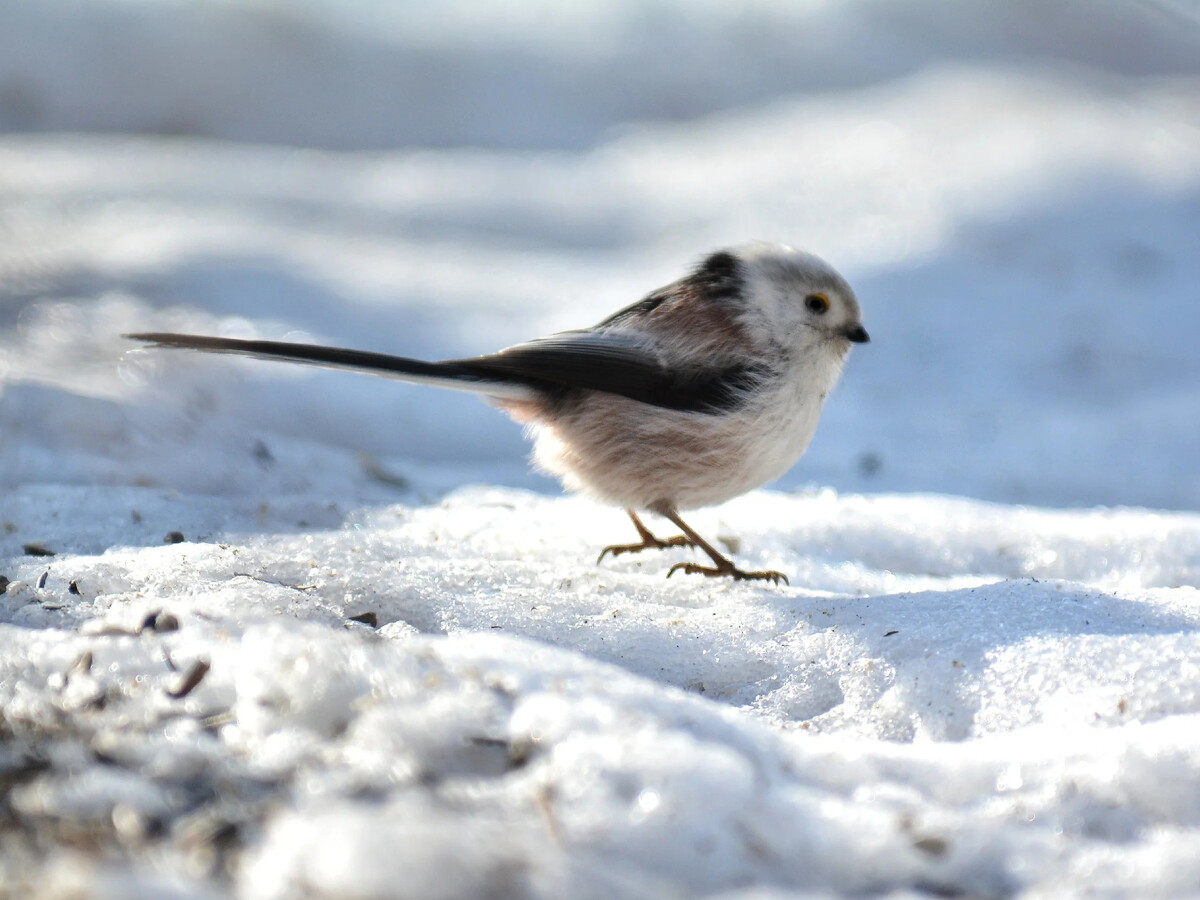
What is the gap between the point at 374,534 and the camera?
3.54 m

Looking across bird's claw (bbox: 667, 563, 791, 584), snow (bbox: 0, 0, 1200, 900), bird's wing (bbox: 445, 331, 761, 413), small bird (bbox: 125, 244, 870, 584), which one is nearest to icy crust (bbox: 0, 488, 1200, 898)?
snow (bbox: 0, 0, 1200, 900)

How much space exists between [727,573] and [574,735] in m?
1.70

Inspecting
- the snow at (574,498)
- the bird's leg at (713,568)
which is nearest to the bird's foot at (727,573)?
the bird's leg at (713,568)

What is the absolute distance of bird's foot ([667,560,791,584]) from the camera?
11.4 ft

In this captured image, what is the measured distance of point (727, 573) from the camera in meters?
3.51

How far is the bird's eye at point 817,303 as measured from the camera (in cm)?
362

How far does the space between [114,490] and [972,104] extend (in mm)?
6840

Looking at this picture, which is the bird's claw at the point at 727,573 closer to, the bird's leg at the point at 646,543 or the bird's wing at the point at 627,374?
the bird's leg at the point at 646,543

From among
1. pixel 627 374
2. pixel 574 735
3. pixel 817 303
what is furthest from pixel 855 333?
pixel 574 735

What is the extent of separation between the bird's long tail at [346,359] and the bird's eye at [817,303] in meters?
1.02

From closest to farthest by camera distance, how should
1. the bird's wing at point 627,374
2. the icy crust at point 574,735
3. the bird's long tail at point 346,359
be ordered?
the icy crust at point 574,735
the bird's long tail at point 346,359
the bird's wing at point 627,374

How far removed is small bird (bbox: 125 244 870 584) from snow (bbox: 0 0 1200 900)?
327 mm

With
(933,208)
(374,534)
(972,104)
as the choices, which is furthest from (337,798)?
(972,104)

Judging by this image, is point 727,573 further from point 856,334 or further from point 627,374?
point 856,334
